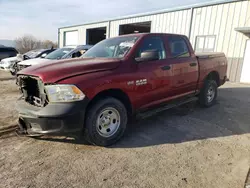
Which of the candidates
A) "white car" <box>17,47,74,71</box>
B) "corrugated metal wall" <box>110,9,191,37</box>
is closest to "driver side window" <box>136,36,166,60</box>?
"white car" <box>17,47,74,71</box>

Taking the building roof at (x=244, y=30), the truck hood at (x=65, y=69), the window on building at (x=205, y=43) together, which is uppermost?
the building roof at (x=244, y=30)

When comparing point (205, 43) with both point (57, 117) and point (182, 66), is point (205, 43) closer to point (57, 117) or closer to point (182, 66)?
point (182, 66)

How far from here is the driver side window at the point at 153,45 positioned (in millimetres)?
3921

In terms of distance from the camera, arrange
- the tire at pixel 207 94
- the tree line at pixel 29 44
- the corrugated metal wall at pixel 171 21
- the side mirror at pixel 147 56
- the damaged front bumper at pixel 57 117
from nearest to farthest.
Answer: the damaged front bumper at pixel 57 117 → the side mirror at pixel 147 56 → the tire at pixel 207 94 → the corrugated metal wall at pixel 171 21 → the tree line at pixel 29 44

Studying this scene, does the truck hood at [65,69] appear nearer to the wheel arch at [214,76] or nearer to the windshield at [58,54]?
the wheel arch at [214,76]

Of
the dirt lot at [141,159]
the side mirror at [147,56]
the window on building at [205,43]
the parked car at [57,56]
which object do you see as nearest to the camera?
the dirt lot at [141,159]

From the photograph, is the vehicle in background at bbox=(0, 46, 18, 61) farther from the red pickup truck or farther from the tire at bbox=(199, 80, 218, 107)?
the tire at bbox=(199, 80, 218, 107)

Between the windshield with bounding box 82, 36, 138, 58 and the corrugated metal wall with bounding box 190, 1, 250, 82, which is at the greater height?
the corrugated metal wall with bounding box 190, 1, 250, 82

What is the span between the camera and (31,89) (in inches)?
133

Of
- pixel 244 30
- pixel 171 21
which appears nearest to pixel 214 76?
pixel 244 30

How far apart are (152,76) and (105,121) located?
49.9 inches

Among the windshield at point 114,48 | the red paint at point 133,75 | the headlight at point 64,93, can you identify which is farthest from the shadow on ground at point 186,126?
the windshield at point 114,48

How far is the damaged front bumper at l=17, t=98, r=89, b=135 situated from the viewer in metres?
2.87

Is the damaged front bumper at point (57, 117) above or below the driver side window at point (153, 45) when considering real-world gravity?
below
